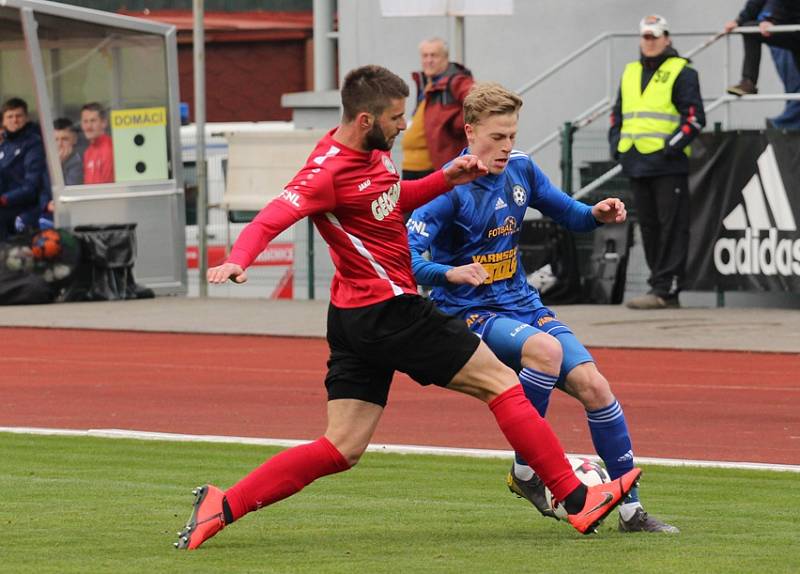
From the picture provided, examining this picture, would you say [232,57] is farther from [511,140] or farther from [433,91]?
[511,140]

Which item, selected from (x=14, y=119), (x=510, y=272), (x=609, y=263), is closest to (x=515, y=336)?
(x=510, y=272)

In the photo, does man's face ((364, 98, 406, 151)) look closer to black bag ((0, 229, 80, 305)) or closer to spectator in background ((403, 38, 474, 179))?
spectator in background ((403, 38, 474, 179))

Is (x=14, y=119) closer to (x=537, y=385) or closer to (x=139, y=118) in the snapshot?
(x=139, y=118)

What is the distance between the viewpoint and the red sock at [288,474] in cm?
727

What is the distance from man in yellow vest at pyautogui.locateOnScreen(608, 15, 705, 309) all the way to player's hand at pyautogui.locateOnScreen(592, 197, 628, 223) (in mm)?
9910

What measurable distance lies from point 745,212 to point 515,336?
10954 millimetres

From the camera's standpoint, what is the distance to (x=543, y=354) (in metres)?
7.72

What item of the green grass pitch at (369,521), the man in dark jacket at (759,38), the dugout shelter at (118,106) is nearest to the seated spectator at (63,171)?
the dugout shelter at (118,106)

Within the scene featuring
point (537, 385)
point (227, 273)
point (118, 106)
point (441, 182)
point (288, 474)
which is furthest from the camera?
point (118, 106)

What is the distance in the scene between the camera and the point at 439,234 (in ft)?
26.5

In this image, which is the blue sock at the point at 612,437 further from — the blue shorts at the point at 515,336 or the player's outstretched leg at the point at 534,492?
the player's outstretched leg at the point at 534,492

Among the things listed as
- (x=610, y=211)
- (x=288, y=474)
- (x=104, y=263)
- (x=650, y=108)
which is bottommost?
(x=104, y=263)

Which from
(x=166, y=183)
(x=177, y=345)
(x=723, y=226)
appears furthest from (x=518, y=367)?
(x=166, y=183)

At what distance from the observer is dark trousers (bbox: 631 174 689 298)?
18.1 m
